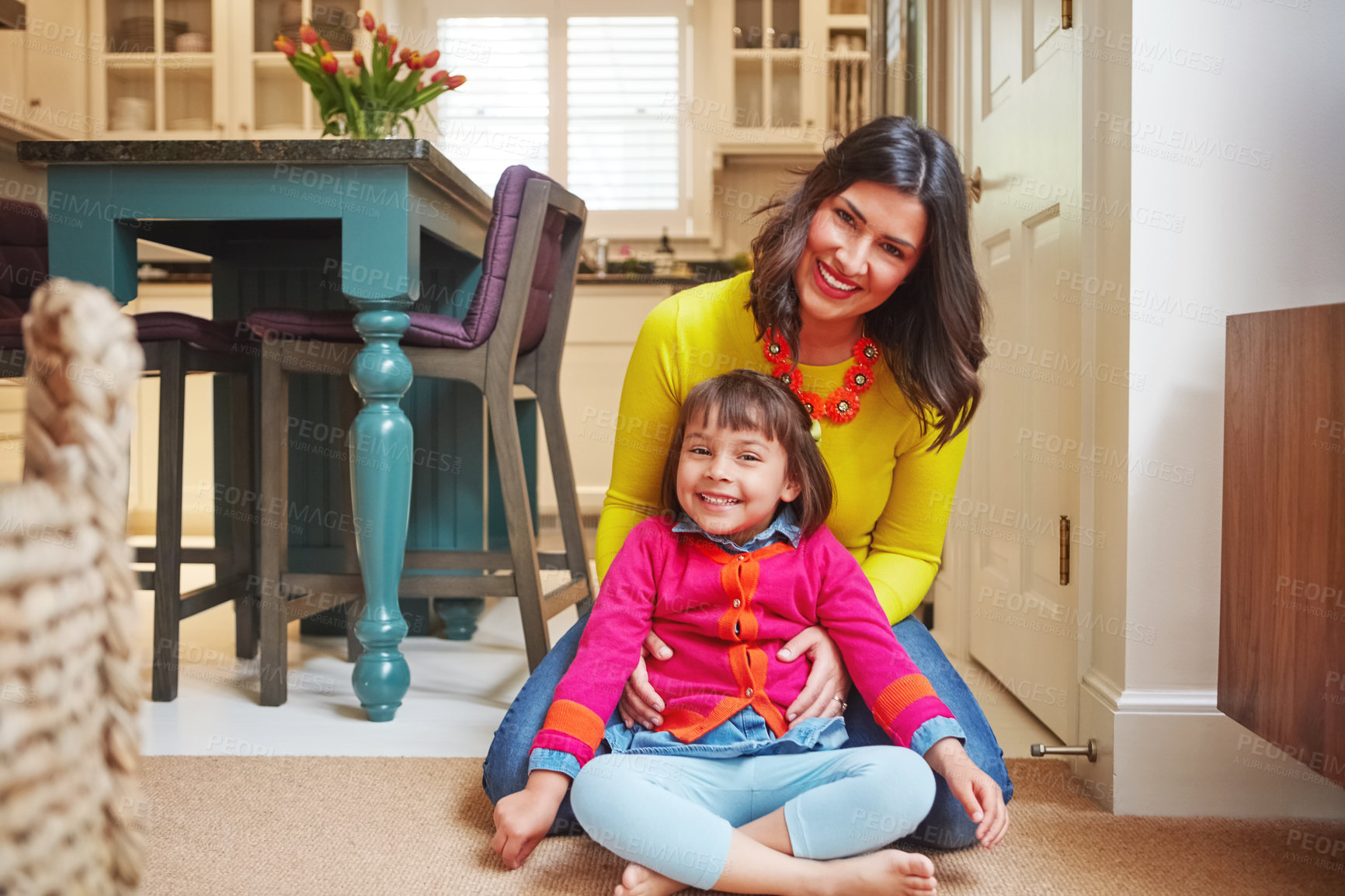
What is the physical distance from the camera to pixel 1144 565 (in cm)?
125

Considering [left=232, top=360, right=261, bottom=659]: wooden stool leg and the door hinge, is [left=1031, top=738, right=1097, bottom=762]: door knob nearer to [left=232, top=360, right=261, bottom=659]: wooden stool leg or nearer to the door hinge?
the door hinge

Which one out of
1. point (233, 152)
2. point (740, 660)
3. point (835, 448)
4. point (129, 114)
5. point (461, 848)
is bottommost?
point (461, 848)

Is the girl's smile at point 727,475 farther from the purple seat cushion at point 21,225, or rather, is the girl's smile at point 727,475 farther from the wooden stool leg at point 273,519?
the purple seat cushion at point 21,225

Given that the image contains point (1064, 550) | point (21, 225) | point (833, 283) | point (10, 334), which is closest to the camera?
point (833, 283)

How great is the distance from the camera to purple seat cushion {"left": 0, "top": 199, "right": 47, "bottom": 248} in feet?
6.22

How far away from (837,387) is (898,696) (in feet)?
1.25

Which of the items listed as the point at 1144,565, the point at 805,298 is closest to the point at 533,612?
the point at 805,298

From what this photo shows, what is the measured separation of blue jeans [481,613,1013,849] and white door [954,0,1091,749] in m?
0.28

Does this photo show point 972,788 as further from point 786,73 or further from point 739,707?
point 786,73

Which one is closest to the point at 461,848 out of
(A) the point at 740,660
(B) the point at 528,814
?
(B) the point at 528,814

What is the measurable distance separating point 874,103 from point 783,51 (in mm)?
1641

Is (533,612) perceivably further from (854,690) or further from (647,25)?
(647,25)

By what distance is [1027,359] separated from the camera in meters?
1.66

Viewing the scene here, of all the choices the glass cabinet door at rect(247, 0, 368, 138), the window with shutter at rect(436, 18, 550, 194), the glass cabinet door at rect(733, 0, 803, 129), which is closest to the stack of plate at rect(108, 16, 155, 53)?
the glass cabinet door at rect(247, 0, 368, 138)
